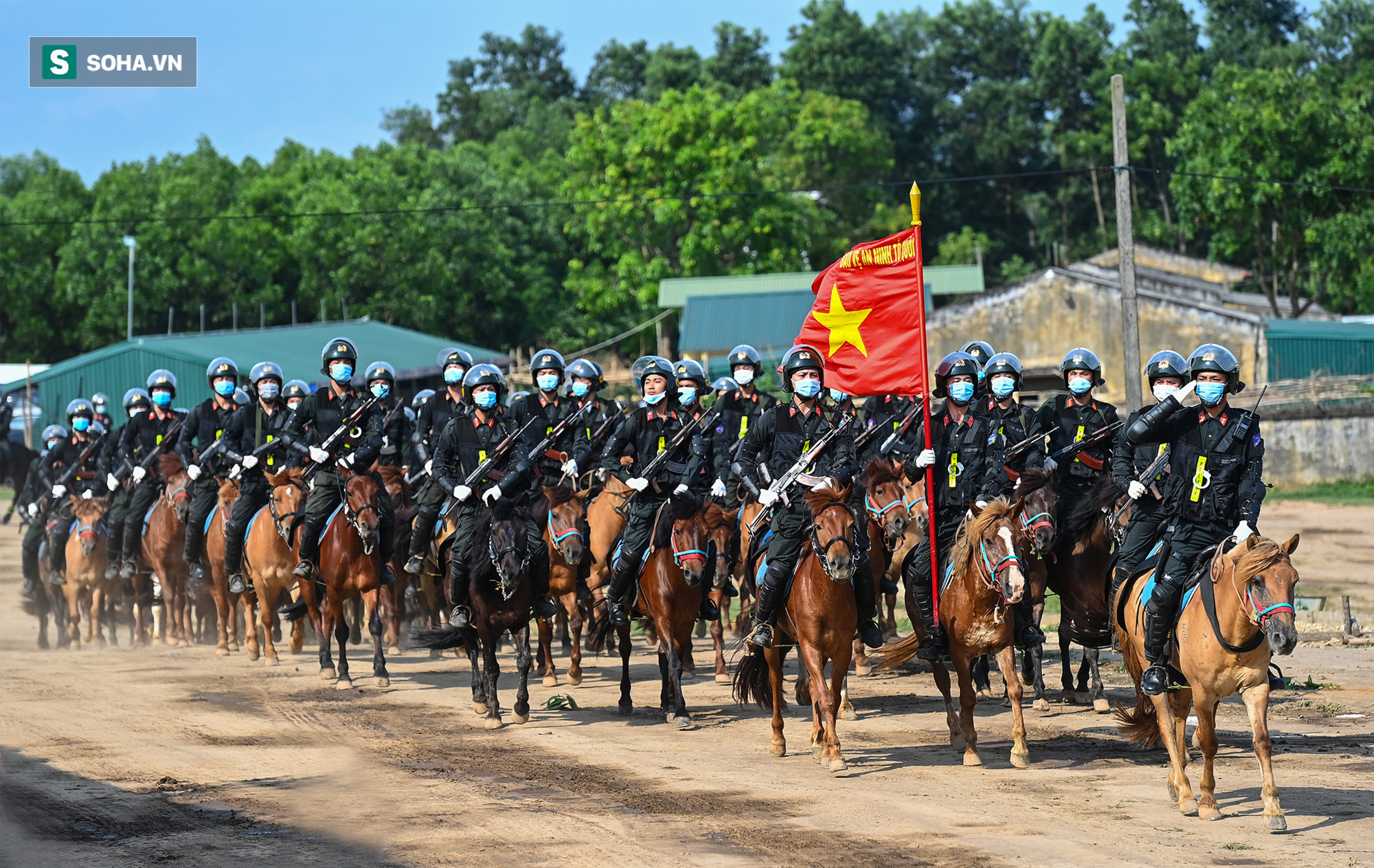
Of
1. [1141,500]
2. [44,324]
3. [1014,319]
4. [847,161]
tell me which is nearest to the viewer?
[1141,500]

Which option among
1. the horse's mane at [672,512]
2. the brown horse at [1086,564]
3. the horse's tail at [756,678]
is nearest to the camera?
the horse's tail at [756,678]

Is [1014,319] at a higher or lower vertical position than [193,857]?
higher

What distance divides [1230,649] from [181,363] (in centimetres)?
3830

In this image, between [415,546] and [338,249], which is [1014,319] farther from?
[415,546]

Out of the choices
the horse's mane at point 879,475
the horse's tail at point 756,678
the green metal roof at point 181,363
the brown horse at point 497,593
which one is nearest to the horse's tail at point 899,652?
the horse's tail at point 756,678

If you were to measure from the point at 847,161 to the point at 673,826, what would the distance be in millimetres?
63939

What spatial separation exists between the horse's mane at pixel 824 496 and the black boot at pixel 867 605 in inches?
30.2

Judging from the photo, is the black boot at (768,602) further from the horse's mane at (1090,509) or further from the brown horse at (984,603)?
the horse's mane at (1090,509)

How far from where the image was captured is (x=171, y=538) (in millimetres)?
19984

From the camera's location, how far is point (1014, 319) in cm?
4741

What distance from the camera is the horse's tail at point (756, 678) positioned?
41.2ft

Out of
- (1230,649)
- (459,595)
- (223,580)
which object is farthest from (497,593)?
(1230,649)

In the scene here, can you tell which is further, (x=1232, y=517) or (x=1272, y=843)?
(x=1232, y=517)

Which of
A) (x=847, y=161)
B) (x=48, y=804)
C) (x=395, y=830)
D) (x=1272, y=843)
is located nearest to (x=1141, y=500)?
(x=1272, y=843)
